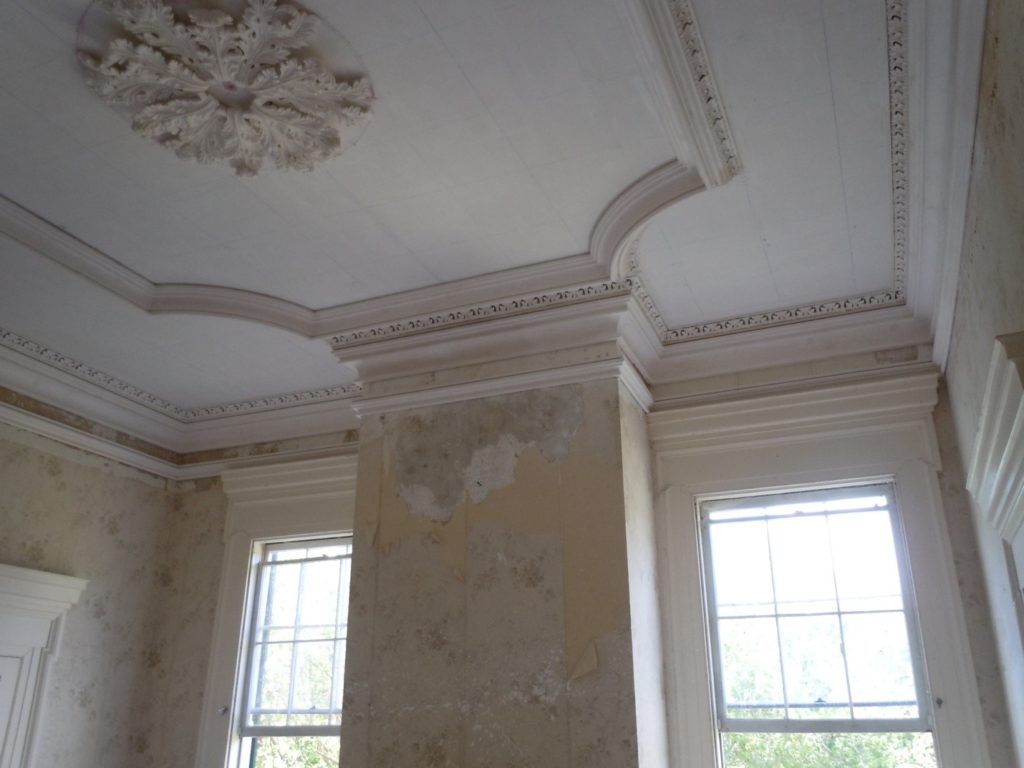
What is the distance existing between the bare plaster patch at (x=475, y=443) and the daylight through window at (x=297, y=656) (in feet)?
3.59

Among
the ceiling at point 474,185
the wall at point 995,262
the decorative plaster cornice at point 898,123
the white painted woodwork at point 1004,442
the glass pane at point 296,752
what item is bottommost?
the glass pane at point 296,752

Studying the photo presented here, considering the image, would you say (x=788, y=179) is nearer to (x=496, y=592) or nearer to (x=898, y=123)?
(x=898, y=123)

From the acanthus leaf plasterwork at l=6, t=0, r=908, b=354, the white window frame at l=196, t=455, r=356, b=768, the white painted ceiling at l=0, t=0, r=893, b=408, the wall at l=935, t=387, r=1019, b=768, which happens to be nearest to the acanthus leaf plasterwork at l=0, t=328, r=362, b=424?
the white painted ceiling at l=0, t=0, r=893, b=408

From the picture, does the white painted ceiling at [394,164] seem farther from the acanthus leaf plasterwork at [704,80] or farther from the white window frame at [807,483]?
the white window frame at [807,483]

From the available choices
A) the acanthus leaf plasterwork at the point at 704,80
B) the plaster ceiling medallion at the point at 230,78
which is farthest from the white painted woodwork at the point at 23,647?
the acanthus leaf plasterwork at the point at 704,80

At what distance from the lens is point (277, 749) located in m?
4.70

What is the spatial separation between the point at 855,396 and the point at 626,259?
132 cm

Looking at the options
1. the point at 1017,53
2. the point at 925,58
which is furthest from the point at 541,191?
the point at 1017,53

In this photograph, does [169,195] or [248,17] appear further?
[169,195]

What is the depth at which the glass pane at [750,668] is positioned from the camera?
386 cm

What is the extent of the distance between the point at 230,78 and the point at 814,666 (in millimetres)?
3324

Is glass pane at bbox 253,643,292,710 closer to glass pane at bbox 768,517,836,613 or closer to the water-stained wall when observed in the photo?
the water-stained wall

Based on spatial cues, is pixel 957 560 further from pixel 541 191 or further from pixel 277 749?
pixel 277 749

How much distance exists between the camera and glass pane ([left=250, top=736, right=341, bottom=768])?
457 cm
